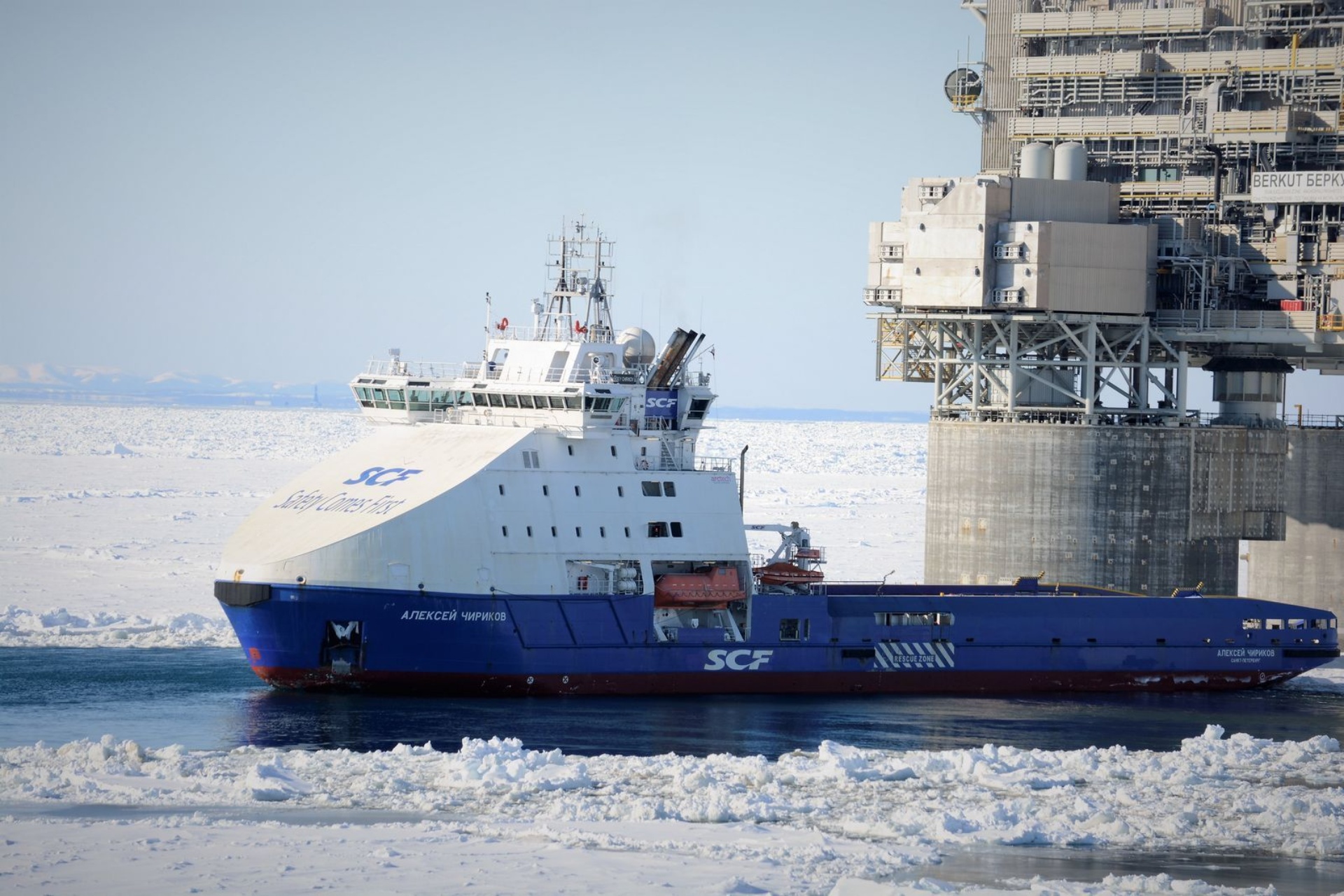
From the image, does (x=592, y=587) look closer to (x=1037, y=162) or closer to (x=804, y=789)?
(x=804, y=789)

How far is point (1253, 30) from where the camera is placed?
149 ft

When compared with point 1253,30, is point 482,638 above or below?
below

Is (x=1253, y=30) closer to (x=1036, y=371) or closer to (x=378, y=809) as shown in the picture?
(x=1036, y=371)

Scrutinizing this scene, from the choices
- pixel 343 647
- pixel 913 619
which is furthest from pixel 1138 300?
pixel 343 647

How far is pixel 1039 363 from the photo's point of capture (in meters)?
42.4

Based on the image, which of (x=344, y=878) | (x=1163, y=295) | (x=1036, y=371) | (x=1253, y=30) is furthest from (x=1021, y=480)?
(x=344, y=878)

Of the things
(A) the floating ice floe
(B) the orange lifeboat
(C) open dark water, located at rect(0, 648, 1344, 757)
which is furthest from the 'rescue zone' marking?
(A) the floating ice floe

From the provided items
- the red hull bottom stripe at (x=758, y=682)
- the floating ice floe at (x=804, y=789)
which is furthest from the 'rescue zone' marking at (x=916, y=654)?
the floating ice floe at (x=804, y=789)

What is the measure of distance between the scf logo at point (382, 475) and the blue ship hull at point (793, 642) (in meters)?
2.39

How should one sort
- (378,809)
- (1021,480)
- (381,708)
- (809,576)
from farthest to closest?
(1021,480), (809,576), (381,708), (378,809)

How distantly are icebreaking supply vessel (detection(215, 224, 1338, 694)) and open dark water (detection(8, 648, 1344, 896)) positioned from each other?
25.1 inches

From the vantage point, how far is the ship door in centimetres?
3178

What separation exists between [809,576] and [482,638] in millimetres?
6530

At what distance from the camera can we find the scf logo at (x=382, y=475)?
3325 centimetres
